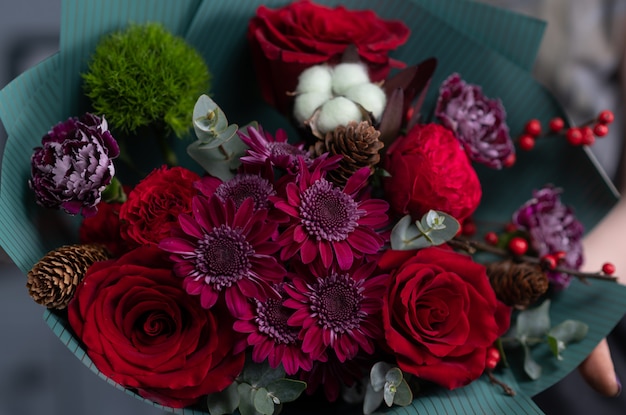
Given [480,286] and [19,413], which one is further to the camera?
[19,413]

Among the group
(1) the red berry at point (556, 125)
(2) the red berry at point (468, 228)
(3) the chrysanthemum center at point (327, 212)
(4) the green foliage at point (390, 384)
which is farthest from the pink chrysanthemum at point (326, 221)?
(1) the red berry at point (556, 125)

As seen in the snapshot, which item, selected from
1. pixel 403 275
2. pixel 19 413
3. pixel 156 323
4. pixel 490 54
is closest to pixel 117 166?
pixel 156 323

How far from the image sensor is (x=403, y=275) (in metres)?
0.49

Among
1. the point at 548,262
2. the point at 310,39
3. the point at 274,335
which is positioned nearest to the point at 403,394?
the point at 274,335

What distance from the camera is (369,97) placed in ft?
1.77

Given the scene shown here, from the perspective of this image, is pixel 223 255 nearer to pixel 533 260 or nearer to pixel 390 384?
pixel 390 384

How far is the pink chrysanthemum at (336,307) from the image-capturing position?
47cm

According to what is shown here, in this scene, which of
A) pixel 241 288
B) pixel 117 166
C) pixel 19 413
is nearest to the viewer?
pixel 241 288

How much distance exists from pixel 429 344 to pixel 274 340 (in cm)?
12

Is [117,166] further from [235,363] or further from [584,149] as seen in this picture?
[584,149]

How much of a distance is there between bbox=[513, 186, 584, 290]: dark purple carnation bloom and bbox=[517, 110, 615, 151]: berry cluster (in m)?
0.06

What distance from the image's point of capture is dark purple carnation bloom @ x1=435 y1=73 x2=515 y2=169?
2.02 ft

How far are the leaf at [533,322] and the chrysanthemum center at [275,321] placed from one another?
27cm

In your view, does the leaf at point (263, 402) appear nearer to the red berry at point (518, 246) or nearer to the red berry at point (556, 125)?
the red berry at point (518, 246)
